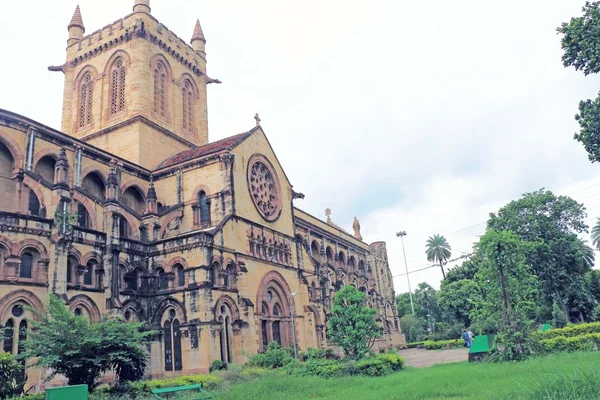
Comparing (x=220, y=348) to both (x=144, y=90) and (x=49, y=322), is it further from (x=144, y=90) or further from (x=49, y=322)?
(x=144, y=90)

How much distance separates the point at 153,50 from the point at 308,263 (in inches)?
895

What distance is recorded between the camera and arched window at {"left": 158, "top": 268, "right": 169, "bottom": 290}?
94.8 feet

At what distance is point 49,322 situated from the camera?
1850cm

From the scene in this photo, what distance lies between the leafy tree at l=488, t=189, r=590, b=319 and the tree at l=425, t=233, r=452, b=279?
3791 cm

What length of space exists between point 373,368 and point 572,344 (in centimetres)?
962

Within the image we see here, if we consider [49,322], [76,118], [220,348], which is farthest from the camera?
[76,118]

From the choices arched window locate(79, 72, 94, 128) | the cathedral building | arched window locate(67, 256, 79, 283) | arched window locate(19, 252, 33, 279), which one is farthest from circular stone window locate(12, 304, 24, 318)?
arched window locate(79, 72, 94, 128)

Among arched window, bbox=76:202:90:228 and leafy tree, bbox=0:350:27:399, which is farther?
arched window, bbox=76:202:90:228

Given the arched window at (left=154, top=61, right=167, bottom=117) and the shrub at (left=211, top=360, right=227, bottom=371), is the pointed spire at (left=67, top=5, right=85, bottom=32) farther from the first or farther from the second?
the shrub at (left=211, top=360, right=227, bottom=371)

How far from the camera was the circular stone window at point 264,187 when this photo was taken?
3612 cm

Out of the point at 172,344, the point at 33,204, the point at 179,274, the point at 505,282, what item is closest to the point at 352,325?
the point at 505,282

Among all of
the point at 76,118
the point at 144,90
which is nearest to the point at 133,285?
the point at 144,90

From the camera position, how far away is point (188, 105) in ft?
150

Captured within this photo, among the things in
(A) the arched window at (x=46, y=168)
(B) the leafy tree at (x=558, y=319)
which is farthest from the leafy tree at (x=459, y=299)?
(A) the arched window at (x=46, y=168)
